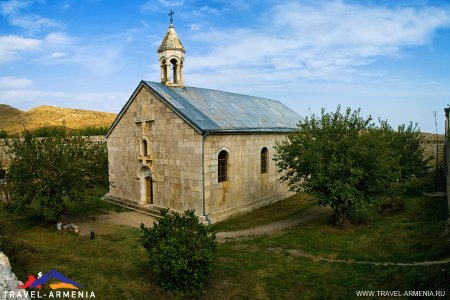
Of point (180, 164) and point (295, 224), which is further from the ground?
point (180, 164)

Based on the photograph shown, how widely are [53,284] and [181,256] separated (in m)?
3.70

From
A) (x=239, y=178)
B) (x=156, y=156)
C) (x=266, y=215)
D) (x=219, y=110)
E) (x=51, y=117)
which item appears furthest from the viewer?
(x=51, y=117)

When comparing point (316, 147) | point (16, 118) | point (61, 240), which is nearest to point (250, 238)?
point (316, 147)

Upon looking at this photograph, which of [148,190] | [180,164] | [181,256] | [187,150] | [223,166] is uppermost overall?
[187,150]

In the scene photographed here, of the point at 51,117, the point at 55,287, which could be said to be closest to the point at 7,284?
the point at 55,287

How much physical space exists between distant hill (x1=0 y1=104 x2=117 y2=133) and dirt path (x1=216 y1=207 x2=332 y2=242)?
5521 centimetres

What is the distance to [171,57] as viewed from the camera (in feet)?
70.9

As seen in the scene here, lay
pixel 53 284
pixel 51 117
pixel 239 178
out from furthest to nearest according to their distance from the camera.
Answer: pixel 51 117 < pixel 239 178 < pixel 53 284

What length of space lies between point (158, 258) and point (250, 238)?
271 inches

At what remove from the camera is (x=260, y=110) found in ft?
87.5

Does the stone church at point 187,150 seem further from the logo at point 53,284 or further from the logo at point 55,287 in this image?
the logo at point 55,287

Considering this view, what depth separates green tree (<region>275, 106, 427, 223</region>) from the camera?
15.6 meters

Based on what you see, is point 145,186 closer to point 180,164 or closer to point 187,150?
point 180,164

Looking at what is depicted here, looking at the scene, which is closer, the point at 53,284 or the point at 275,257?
the point at 53,284
